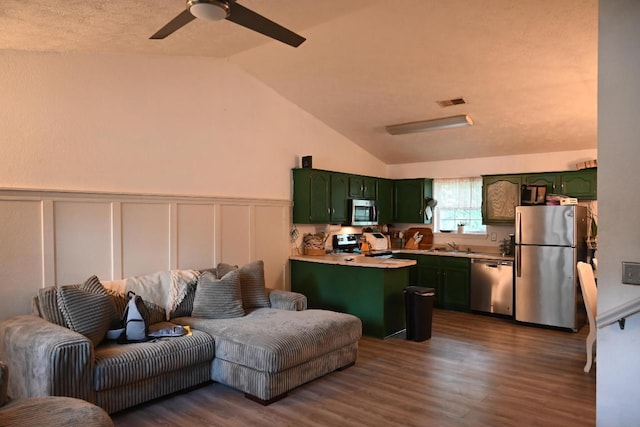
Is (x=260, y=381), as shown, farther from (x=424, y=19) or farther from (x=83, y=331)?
(x=424, y=19)

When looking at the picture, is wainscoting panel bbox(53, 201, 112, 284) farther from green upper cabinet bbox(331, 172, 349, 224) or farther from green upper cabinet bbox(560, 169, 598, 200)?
green upper cabinet bbox(560, 169, 598, 200)

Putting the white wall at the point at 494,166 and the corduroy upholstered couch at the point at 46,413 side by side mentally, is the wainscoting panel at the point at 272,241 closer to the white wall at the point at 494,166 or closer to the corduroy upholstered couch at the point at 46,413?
the white wall at the point at 494,166

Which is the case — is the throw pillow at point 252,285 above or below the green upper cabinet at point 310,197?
below

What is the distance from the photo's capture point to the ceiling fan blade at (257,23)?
Result: 2453 millimetres

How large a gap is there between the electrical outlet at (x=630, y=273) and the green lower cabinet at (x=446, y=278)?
160 inches

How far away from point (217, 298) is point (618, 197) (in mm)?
3198

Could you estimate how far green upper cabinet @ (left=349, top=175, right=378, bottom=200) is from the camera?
641 cm

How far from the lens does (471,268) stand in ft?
20.5

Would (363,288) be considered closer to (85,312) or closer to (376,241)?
(376,241)

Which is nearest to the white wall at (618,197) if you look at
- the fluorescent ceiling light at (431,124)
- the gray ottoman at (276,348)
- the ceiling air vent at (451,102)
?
the gray ottoman at (276,348)

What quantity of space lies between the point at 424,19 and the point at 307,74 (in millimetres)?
1683

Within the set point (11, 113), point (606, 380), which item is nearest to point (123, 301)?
point (11, 113)

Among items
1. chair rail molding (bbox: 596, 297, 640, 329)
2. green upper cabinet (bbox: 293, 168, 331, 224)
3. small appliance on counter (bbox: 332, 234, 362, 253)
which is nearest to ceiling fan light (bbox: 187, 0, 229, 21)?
chair rail molding (bbox: 596, 297, 640, 329)

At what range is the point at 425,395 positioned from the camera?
345cm
